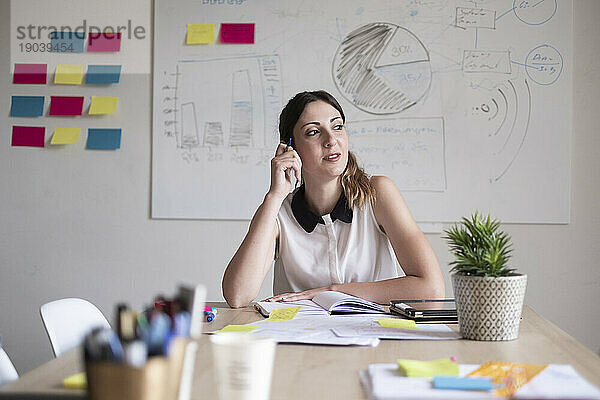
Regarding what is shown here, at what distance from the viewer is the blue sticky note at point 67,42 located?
128 inches

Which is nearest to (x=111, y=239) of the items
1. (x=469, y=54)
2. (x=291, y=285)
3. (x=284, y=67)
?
(x=284, y=67)

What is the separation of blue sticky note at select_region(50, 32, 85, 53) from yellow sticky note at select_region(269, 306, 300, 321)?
2.21 metres

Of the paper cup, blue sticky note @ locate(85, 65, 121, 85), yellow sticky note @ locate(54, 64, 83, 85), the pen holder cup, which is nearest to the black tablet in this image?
the paper cup

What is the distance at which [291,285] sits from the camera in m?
2.05

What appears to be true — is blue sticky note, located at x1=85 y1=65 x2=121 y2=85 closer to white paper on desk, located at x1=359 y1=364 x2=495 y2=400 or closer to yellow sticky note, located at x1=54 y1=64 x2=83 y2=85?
yellow sticky note, located at x1=54 y1=64 x2=83 y2=85

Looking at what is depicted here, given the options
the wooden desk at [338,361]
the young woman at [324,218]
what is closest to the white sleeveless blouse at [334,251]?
the young woman at [324,218]

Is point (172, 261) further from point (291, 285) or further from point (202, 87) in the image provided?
point (291, 285)

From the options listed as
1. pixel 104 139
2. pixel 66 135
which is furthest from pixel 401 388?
pixel 66 135

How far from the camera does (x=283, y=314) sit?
149 centimetres

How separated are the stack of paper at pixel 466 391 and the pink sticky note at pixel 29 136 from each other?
2736 mm

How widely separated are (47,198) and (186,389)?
9.15 ft

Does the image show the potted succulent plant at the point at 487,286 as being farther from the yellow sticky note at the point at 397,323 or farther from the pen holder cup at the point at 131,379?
the pen holder cup at the point at 131,379

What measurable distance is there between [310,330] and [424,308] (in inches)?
13.3

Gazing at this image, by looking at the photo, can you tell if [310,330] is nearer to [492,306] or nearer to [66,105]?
[492,306]
